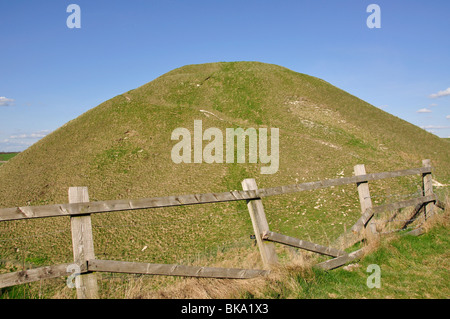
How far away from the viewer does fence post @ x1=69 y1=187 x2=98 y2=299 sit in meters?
4.48

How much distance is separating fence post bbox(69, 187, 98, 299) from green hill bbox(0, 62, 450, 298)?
5803mm

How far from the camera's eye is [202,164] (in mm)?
21562

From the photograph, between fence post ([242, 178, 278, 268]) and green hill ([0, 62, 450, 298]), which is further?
green hill ([0, 62, 450, 298])

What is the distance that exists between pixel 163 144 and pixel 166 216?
859cm

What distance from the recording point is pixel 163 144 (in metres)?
23.9

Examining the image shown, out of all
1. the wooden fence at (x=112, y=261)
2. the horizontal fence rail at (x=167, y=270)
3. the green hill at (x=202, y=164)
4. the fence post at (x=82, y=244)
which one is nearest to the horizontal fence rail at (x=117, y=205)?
the wooden fence at (x=112, y=261)

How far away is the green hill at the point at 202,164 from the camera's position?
14.8 m

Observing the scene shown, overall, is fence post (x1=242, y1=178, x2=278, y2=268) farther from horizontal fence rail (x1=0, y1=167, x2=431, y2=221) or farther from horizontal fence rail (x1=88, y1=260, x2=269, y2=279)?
horizontal fence rail (x1=88, y1=260, x2=269, y2=279)

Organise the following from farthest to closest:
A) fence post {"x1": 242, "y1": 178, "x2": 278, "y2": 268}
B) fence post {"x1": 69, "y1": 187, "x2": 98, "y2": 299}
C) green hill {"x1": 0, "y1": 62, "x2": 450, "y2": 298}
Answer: green hill {"x1": 0, "y1": 62, "x2": 450, "y2": 298}
fence post {"x1": 242, "y1": 178, "x2": 278, "y2": 268}
fence post {"x1": 69, "y1": 187, "x2": 98, "y2": 299}

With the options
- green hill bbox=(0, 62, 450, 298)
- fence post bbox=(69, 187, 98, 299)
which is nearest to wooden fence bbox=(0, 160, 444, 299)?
fence post bbox=(69, 187, 98, 299)

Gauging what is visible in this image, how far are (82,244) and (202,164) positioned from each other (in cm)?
1705

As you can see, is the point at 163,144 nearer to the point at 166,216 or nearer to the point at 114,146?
the point at 114,146

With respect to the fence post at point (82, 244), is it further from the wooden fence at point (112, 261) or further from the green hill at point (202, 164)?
the green hill at point (202, 164)

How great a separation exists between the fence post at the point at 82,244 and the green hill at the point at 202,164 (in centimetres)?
580
